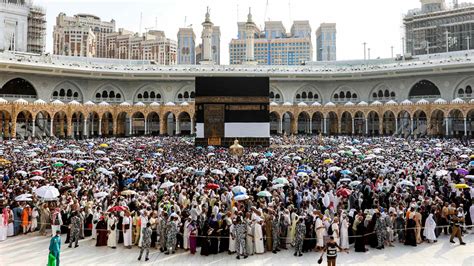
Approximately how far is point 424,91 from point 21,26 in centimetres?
5177

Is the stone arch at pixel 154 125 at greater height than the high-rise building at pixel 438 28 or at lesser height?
lesser

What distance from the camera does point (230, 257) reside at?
28.5ft

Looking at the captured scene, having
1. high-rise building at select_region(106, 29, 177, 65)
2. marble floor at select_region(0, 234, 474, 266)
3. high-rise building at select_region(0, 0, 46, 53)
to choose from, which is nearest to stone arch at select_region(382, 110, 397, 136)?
marble floor at select_region(0, 234, 474, 266)

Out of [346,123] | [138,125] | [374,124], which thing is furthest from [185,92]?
[374,124]

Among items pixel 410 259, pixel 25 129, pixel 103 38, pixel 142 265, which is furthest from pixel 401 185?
pixel 103 38

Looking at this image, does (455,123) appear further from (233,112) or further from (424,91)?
(233,112)

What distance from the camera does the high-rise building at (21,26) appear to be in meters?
53.9

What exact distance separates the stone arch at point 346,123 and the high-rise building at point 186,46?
68.6 meters

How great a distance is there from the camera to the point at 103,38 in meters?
108

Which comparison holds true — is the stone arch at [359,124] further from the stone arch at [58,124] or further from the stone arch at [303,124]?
the stone arch at [58,124]

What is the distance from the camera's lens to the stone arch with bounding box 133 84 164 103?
4576 cm

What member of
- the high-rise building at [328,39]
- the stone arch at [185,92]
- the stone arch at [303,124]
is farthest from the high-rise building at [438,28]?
the high-rise building at [328,39]

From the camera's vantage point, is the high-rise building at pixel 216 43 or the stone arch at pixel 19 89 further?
the high-rise building at pixel 216 43

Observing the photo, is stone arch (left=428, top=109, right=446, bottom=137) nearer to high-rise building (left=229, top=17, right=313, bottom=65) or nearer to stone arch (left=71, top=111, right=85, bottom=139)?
stone arch (left=71, top=111, right=85, bottom=139)
